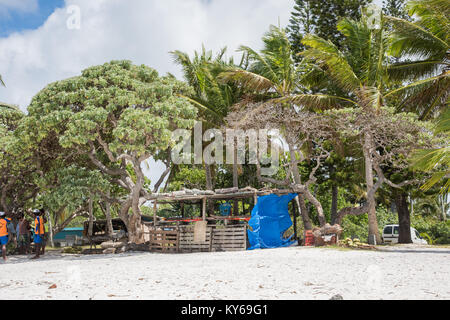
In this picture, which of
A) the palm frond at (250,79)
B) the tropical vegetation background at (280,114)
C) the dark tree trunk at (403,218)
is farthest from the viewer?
the dark tree trunk at (403,218)

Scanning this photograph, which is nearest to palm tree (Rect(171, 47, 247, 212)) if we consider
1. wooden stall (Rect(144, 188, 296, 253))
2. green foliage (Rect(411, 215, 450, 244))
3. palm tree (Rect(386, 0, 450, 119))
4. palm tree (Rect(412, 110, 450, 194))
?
wooden stall (Rect(144, 188, 296, 253))

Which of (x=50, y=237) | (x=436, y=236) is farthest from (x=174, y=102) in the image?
(x=436, y=236)

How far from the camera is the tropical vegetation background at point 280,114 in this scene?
14352mm

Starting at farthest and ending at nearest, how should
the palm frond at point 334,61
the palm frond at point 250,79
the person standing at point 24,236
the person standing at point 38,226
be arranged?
the palm frond at point 250,79 → the person standing at point 24,236 → the palm frond at point 334,61 → the person standing at point 38,226

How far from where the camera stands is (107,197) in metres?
16.8

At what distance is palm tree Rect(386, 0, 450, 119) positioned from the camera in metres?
14.5

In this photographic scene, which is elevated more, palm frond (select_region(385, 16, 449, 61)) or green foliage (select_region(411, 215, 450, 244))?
palm frond (select_region(385, 16, 449, 61))

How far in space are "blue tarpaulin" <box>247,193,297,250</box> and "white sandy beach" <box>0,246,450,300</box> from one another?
4146 millimetres

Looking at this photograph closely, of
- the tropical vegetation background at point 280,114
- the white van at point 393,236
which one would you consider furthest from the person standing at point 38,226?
the white van at point 393,236

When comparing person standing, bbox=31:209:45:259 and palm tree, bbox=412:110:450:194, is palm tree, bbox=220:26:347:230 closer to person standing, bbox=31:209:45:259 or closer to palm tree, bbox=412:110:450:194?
palm tree, bbox=412:110:450:194

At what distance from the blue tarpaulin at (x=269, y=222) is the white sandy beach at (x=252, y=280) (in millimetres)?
4146

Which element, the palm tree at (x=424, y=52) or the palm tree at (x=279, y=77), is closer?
the palm tree at (x=424, y=52)

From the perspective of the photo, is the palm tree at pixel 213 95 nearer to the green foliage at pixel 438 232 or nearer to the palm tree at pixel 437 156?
the palm tree at pixel 437 156
